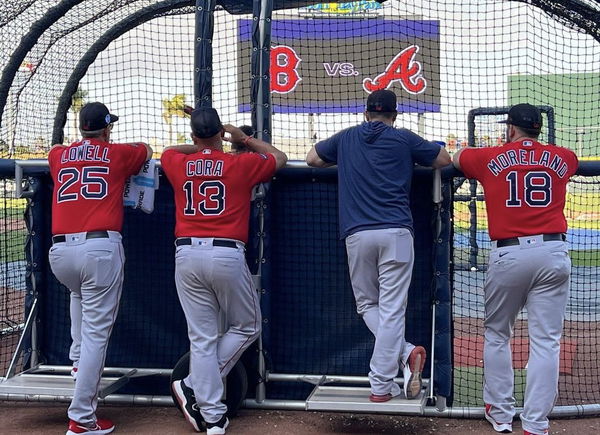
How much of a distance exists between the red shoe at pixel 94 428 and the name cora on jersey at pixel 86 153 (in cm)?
172

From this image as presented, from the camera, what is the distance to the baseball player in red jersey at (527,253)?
13.9 ft

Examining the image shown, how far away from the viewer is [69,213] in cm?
459

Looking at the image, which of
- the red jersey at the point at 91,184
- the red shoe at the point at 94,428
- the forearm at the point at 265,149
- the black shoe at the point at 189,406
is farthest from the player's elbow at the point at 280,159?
the red shoe at the point at 94,428

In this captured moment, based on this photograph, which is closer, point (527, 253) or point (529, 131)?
point (527, 253)

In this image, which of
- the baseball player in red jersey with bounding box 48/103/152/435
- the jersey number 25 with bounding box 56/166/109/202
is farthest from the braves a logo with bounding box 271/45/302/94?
the jersey number 25 with bounding box 56/166/109/202

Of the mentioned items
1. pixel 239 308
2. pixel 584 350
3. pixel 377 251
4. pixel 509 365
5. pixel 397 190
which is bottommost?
pixel 584 350

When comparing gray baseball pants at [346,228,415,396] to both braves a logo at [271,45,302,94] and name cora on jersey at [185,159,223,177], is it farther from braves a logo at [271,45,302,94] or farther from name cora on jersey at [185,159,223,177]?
braves a logo at [271,45,302,94]

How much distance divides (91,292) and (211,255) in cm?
86

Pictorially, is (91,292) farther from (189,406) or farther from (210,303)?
(189,406)

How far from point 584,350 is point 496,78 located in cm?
386

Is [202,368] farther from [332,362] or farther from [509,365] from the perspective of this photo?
[509,365]

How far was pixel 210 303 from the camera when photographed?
4539 mm

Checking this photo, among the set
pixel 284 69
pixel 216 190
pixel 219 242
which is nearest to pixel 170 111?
pixel 216 190

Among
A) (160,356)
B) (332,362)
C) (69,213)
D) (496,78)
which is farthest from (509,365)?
(496,78)
